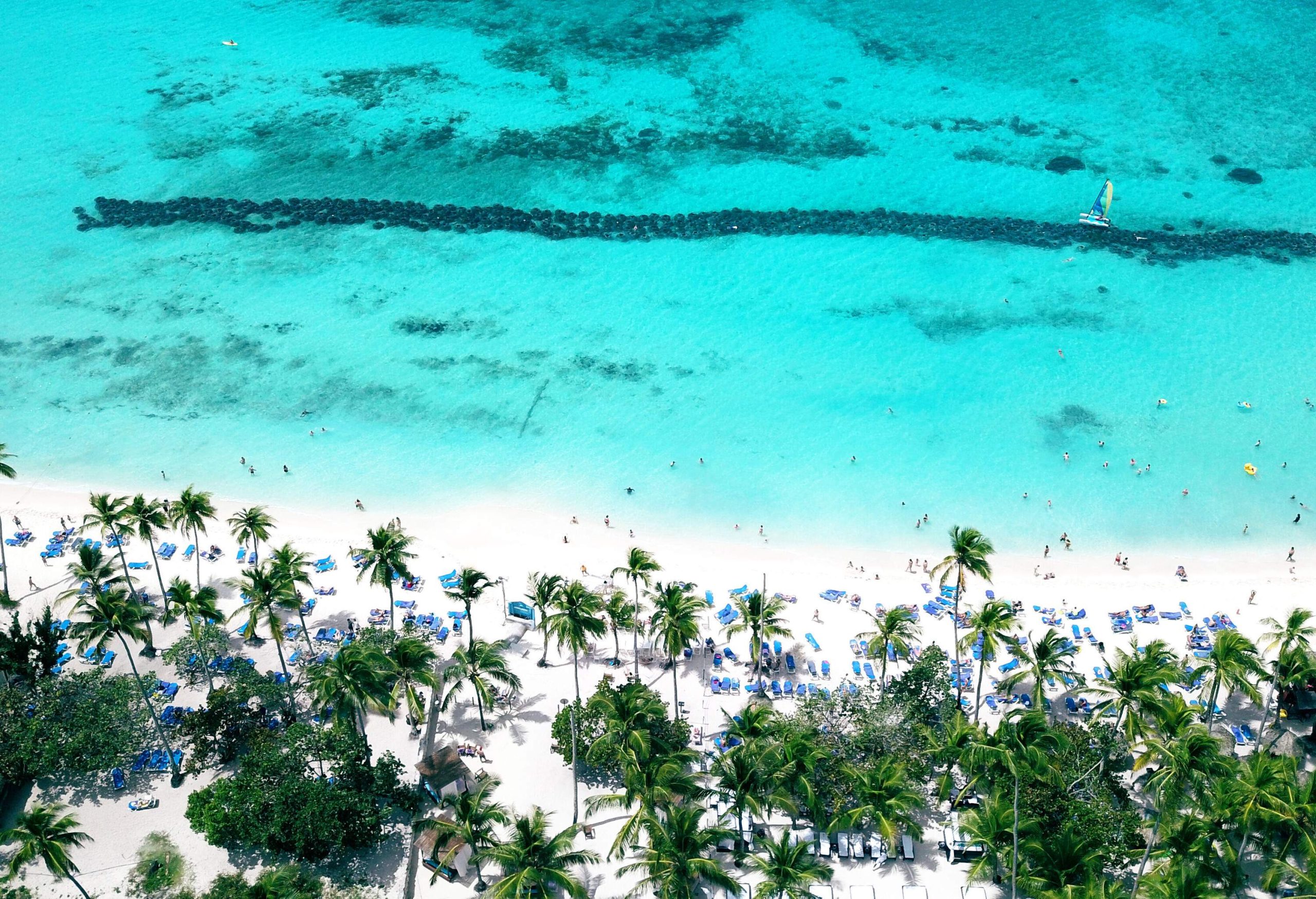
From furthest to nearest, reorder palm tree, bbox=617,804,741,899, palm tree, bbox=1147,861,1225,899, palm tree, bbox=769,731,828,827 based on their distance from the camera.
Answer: palm tree, bbox=769,731,828,827 < palm tree, bbox=617,804,741,899 < palm tree, bbox=1147,861,1225,899

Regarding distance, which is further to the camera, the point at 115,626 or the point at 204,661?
the point at 204,661

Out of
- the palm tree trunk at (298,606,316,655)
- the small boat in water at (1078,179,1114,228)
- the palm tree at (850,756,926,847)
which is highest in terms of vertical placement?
the small boat in water at (1078,179,1114,228)

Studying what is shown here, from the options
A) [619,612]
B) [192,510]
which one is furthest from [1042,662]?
[192,510]

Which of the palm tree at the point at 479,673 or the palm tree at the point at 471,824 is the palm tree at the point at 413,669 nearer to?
the palm tree at the point at 479,673

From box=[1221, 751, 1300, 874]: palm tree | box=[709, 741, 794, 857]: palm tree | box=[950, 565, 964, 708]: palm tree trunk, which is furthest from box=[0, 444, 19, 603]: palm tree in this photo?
box=[1221, 751, 1300, 874]: palm tree

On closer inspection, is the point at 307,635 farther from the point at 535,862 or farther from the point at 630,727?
the point at 535,862

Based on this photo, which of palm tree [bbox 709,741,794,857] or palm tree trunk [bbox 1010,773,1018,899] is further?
palm tree [bbox 709,741,794,857]

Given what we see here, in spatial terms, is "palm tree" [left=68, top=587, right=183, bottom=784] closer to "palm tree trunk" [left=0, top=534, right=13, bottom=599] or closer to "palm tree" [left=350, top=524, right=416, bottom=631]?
"palm tree" [left=350, top=524, right=416, bottom=631]
